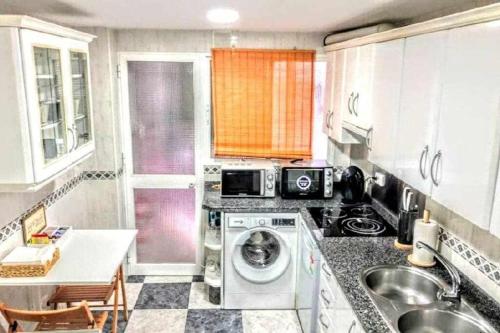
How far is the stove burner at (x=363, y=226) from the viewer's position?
9.04 ft

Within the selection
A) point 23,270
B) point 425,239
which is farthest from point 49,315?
point 425,239

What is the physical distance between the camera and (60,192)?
3.19 m

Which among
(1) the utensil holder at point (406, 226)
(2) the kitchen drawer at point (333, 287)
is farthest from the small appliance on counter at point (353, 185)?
(2) the kitchen drawer at point (333, 287)

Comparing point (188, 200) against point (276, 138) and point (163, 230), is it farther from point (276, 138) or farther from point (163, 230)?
point (276, 138)

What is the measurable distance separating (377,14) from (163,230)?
2703 mm

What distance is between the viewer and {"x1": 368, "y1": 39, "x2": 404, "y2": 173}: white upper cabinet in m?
2.23

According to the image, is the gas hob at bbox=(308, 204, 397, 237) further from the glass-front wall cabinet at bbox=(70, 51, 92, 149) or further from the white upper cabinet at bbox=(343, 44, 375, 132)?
the glass-front wall cabinet at bbox=(70, 51, 92, 149)

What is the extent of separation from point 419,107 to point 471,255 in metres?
0.77

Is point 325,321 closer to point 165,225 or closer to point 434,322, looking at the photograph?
point 434,322

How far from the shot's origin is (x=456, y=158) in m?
1.64

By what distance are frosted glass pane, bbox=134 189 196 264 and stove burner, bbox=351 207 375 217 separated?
1.54 m

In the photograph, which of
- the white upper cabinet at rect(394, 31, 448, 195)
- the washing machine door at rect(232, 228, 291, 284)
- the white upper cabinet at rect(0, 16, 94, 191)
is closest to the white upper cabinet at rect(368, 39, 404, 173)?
the white upper cabinet at rect(394, 31, 448, 195)

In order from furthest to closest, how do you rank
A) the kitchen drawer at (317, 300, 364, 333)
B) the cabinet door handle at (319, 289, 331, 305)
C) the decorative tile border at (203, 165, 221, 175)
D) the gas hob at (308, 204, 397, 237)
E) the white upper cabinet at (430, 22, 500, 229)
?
the decorative tile border at (203, 165, 221, 175) → the gas hob at (308, 204, 397, 237) → the cabinet door handle at (319, 289, 331, 305) → the kitchen drawer at (317, 300, 364, 333) → the white upper cabinet at (430, 22, 500, 229)

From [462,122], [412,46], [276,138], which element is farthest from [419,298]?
[276,138]
